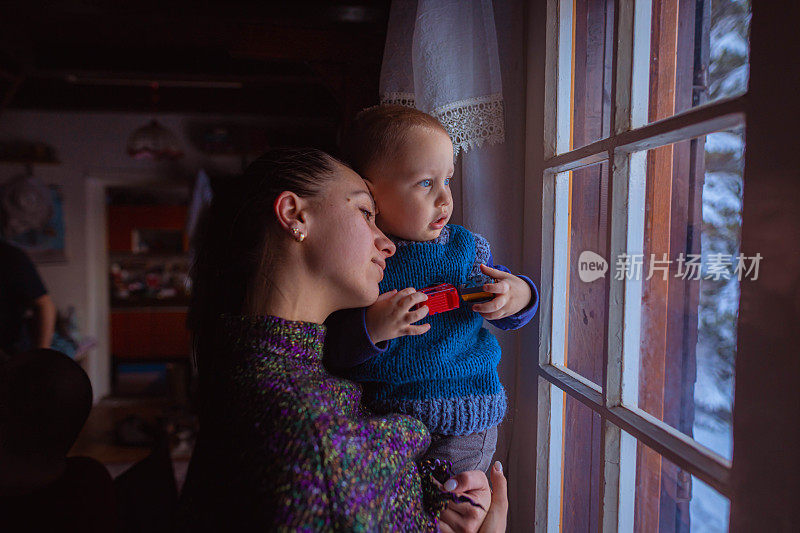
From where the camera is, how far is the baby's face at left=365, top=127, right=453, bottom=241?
35.8 inches

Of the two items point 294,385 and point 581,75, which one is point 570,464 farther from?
point 581,75

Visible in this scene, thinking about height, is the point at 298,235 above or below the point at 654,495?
above

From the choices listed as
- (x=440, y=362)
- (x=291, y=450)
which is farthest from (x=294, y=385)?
(x=440, y=362)

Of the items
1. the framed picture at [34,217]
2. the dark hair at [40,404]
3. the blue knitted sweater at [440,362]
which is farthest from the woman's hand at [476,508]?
the framed picture at [34,217]

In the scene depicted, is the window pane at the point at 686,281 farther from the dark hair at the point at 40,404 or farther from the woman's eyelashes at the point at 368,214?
the dark hair at the point at 40,404

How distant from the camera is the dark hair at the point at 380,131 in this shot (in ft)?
3.02

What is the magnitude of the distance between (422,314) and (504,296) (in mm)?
161

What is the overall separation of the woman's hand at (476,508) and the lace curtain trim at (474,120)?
2.16 ft

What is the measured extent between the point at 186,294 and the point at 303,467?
18.6 ft

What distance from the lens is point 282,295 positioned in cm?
80

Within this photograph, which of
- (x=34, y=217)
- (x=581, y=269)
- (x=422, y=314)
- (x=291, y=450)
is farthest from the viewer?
(x=34, y=217)

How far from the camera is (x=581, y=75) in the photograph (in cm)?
101

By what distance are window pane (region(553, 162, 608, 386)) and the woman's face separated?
41 centimetres

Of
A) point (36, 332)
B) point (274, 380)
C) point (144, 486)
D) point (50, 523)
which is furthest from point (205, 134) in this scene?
point (274, 380)
